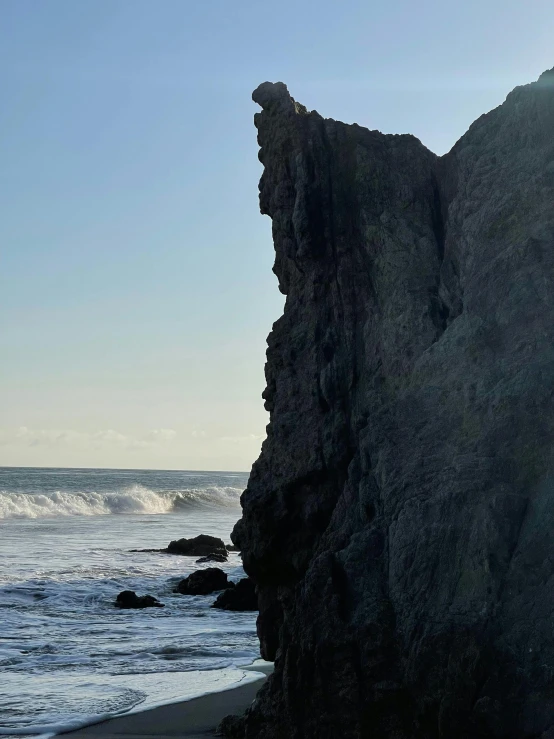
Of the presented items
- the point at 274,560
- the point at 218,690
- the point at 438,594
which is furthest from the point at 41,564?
the point at 438,594

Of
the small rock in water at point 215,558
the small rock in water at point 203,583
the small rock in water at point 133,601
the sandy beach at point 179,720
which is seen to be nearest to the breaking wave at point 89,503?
the small rock in water at point 215,558

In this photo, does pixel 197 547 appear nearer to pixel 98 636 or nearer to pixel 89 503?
pixel 98 636

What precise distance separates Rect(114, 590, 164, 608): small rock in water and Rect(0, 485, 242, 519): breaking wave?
35.7 meters

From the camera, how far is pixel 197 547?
3047 cm

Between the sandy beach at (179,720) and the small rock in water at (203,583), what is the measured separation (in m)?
10.1

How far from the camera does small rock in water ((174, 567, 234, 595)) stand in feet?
69.8

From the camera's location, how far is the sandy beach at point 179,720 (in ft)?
30.8

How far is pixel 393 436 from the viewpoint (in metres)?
8.48

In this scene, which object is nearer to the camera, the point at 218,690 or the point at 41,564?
the point at 218,690

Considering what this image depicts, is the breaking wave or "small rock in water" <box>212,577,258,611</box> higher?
"small rock in water" <box>212,577,258,611</box>

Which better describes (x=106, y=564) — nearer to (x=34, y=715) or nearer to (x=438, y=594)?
(x=34, y=715)

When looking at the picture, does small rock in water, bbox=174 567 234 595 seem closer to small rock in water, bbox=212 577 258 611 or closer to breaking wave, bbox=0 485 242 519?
small rock in water, bbox=212 577 258 611

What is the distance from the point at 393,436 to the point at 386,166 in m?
3.43

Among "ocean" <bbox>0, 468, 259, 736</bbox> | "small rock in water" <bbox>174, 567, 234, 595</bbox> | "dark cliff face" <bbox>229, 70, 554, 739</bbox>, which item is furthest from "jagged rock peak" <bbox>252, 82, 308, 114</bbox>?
"small rock in water" <bbox>174, 567, 234, 595</bbox>
